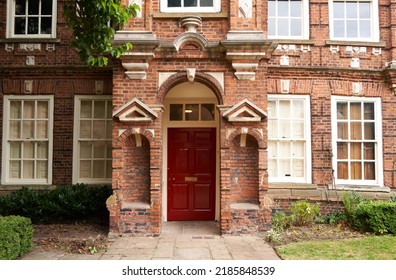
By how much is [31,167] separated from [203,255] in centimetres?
594

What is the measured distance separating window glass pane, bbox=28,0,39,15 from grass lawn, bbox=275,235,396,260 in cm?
918

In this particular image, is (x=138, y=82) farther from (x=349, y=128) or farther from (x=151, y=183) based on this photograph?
(x=349, y=128)

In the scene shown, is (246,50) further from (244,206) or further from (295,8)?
(244,206)

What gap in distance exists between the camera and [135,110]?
775 centimetres

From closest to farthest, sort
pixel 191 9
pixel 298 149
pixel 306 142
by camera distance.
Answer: pixel 191 9 → pixel 306 142 → pixel 298 149

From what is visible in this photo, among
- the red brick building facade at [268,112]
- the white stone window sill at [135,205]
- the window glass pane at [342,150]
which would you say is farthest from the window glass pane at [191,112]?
the window glass pane at [342,150]

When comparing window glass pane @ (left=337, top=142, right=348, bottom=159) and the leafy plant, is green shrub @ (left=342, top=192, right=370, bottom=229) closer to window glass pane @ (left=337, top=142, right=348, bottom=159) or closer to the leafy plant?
window glass pane @ (left=337, top=142, right=348, bottom=159)

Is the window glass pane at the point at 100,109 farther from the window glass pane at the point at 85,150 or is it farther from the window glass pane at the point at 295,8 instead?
the window glass pane at the point at 295,8

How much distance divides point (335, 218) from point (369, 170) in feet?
6.19

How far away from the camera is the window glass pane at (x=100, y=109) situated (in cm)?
966

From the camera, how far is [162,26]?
26.4 ft

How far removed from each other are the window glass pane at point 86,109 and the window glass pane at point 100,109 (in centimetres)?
17

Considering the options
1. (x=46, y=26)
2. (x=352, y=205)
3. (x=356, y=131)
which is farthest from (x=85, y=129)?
(x=356, y=131)
